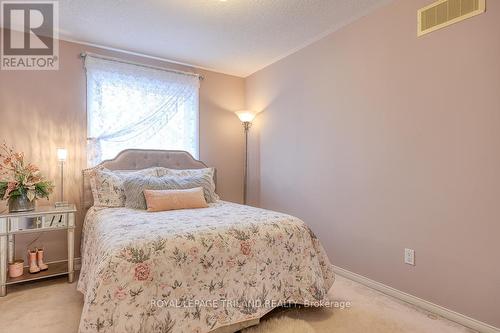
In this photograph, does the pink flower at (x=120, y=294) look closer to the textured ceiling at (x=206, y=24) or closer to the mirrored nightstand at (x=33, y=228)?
the mirrored nightstand at (x=33, y=228)

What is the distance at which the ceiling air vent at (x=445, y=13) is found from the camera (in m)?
1.90

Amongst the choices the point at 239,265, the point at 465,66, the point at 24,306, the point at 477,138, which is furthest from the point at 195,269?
the point at 465,66

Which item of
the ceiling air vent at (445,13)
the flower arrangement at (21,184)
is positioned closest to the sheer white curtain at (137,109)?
the flower arrangement at (21,184)

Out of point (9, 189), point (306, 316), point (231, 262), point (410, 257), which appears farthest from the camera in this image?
point (9, 189)

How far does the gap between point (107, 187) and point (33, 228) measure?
0.68m

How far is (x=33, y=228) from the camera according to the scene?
2.48 m

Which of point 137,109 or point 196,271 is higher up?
point 137,109

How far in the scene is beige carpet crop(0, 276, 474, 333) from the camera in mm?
1884

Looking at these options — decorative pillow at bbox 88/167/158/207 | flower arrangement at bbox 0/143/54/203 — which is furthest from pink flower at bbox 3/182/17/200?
decorative pillow at bbox 88/167/158/207

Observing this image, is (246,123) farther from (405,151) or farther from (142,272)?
(142,272)

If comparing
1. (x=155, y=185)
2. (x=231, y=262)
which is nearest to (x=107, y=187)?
(x=155, y=185)

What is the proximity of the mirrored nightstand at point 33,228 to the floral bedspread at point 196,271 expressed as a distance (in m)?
0.55

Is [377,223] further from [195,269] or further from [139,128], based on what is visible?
[139,128]

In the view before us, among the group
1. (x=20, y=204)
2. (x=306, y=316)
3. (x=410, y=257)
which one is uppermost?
(x=20, y=204)
